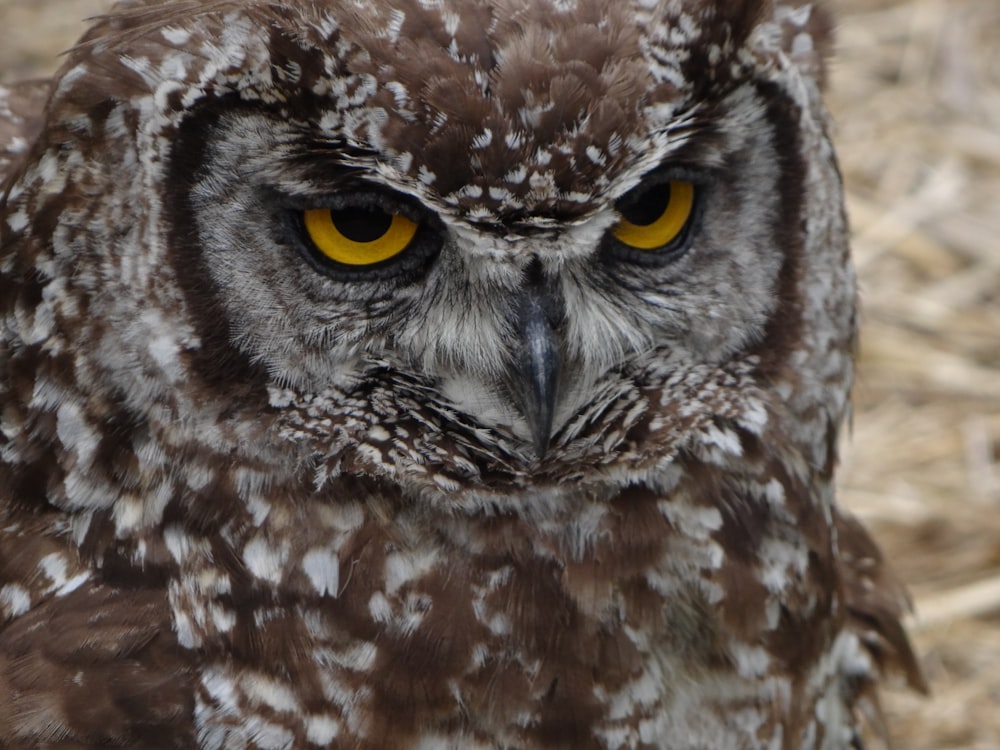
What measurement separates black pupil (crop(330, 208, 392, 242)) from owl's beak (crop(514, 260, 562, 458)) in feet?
0.68

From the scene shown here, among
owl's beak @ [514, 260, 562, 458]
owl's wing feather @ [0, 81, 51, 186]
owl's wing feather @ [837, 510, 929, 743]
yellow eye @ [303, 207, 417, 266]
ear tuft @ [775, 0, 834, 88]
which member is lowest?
owl's wing feather @ [837, 510, 929, 743]

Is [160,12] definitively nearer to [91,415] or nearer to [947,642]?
[91,415]

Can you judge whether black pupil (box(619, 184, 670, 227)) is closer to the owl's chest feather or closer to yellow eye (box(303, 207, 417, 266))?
yellow eye (box(303, 207, 417, 266))

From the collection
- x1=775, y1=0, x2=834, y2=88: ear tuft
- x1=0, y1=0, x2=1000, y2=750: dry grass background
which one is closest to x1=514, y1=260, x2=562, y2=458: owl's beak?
x1=775, y1=0, x2=834, y2=88: ear tuft

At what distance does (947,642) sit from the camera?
3.86 meters

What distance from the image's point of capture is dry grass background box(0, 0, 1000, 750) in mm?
3873

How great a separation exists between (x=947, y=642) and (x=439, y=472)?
2.16 metres

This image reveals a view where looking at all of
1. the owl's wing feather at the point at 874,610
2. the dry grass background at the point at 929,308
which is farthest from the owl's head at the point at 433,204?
the dry grass background at the point at 929,308

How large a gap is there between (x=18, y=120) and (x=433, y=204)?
104cm

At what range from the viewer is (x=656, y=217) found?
2119 millimetres

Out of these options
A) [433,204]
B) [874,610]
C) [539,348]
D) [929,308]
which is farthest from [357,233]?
[929,308]

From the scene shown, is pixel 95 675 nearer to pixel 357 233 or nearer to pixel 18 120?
pixel 357 233

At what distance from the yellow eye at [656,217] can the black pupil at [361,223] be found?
1.05 ft

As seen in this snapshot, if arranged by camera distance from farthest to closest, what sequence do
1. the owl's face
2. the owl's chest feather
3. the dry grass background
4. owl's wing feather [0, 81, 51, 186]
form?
1. the dry grass background
2. owl's wing feather [0, 81, 51, 186]
3. the owl's chest feather
4. the owl's face
